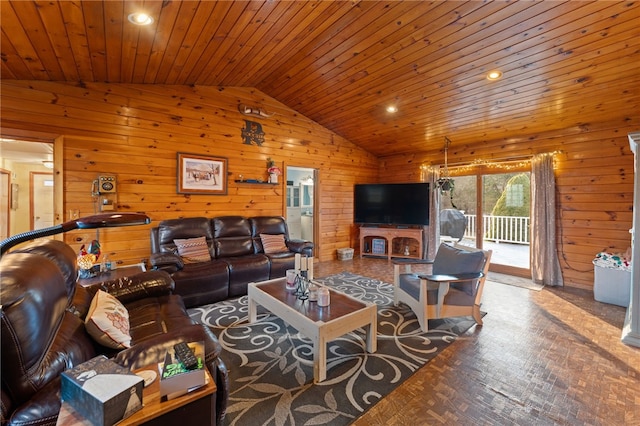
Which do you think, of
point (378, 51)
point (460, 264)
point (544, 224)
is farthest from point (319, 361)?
point (544, 224)

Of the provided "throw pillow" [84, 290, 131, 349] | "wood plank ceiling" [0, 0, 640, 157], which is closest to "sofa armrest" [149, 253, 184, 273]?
"throw pillow" [84, 290, 131, 349]

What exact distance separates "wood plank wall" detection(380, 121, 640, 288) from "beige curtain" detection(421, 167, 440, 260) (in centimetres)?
141

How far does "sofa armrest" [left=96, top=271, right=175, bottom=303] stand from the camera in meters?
2.24

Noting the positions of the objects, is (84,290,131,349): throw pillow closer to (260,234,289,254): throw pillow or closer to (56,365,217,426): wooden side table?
(56,365,217,426): wooden side table

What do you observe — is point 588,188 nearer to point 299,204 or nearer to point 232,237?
point 232,237

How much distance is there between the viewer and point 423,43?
2.98 meters

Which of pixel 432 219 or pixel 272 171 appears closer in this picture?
pixel 272 171

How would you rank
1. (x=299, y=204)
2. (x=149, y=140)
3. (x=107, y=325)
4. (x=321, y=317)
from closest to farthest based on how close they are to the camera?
(x=107, y=325), (x=321, y=317), (x=149, y=140), (x=299, y=204)

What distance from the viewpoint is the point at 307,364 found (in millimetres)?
2229

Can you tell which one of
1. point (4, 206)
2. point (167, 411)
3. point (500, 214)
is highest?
point (4, 206)

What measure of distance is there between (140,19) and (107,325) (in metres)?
2.32

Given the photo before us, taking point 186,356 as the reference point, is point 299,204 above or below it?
above

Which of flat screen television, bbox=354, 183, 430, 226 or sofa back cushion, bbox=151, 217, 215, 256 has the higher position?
flat screen television, bbox=354, 183, 430, 226

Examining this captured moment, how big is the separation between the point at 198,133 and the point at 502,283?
5.29m
